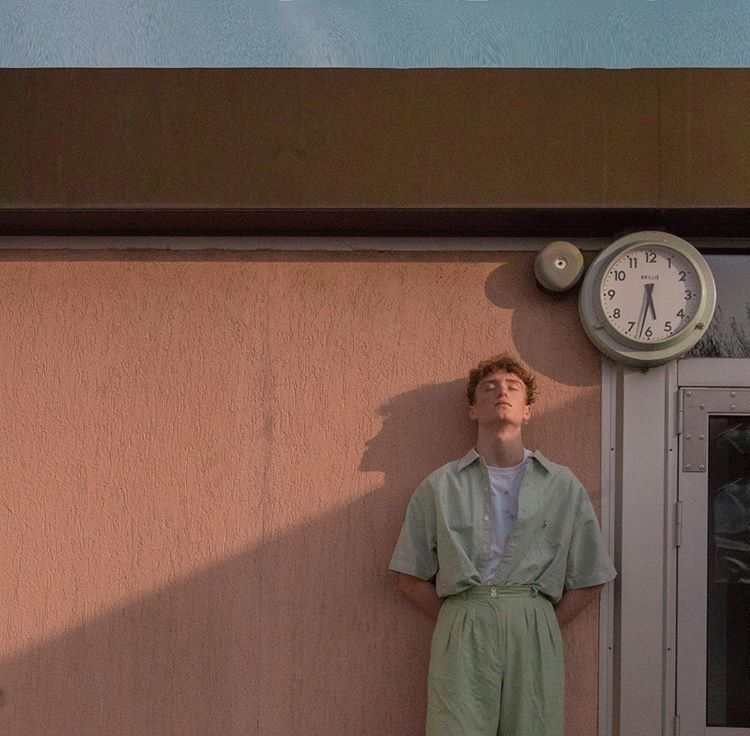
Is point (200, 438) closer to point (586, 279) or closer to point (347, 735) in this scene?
point (347, 735)

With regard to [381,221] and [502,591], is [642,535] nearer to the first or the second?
[502,591]

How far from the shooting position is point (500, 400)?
4.32 m

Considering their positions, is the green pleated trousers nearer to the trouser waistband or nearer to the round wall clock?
the trouser waistband

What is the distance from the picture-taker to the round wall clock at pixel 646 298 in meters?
4.43

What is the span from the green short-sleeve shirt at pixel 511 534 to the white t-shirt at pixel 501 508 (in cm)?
2

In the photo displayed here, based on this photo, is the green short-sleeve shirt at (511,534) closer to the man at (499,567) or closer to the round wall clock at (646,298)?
the man at (499,567)

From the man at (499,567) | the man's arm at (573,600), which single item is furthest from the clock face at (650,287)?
the man's arm at (573,600)

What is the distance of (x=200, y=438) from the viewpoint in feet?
15.2

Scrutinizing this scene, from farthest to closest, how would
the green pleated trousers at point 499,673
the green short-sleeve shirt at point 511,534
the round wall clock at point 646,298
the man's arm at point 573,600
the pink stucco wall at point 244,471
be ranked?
the pink stucco wall at point 244,471 < the round wall clock at point 646,298 < the man's arm at point 573,600 < the green short-sleeve shirt at point 511,534 < the green pleated trousers at point 499,673

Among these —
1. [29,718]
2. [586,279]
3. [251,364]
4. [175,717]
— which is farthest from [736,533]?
[29,718]

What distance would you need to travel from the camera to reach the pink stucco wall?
455cm

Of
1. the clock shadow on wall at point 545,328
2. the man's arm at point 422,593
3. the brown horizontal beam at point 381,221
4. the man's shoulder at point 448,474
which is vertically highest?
the brown horizontal beam at point 381,221

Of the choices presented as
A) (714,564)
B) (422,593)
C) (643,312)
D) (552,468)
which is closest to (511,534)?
(552,468)

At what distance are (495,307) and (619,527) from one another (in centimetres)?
99
